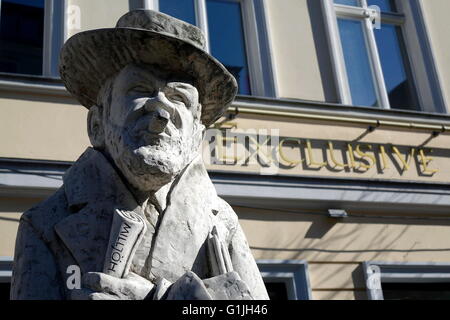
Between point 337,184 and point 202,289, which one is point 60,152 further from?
point 202,289

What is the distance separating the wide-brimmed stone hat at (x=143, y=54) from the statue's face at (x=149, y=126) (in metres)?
0.05

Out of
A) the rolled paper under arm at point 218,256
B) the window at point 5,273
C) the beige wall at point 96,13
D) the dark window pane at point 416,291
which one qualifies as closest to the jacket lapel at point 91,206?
the rolled paper under arm at point 218,256

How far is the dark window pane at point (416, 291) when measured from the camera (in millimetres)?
6336

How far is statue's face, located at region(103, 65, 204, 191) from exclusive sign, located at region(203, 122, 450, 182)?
4.20m

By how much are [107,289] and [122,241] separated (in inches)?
7.0

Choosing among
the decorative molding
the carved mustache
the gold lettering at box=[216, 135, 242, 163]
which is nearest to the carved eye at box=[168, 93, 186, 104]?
the carved mustache

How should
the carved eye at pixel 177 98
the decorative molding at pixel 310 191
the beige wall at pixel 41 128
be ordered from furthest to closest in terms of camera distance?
the beige wall at pixel 41 128, the decorative molding at pixel 310 191, the carved eye at pixel 177 98

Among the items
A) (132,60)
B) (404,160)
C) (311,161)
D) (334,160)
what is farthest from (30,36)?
(132,60)

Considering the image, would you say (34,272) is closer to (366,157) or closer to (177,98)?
(177,98)

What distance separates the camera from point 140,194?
2.07m

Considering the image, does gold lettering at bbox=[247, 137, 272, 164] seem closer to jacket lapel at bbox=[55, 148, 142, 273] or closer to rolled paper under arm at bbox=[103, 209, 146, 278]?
jacket lapel at bbox=[55, 148, 142, 273]

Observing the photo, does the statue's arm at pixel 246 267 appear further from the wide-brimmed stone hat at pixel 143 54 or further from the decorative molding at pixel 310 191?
the decorative molding at pixel 310 191

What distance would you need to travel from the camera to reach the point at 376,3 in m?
8.86
